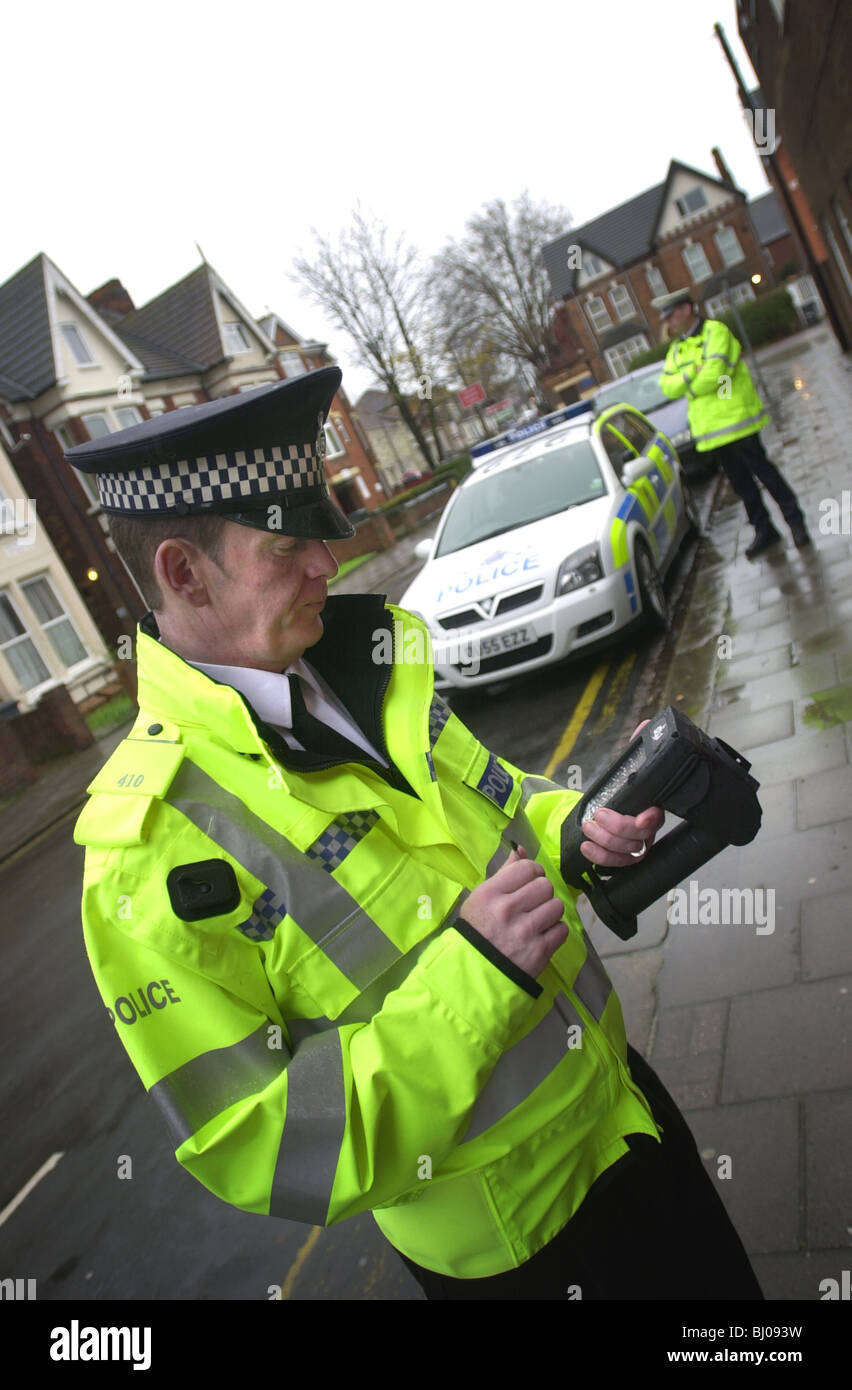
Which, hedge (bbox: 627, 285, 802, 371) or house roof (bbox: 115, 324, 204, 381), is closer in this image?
house roof (bbox: 115, 324, 204, 381)

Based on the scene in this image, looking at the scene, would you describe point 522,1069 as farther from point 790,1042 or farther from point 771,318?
point 771,318

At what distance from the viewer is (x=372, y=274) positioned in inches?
1646

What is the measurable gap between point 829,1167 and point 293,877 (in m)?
1.95

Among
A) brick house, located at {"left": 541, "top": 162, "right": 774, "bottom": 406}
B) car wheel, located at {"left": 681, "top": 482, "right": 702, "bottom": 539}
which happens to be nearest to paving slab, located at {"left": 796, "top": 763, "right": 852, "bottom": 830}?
car wheel, located at {"left": 681, "top": 482, "right": 702, "bottom": 539}

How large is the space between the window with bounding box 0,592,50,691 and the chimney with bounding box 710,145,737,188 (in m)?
54.8

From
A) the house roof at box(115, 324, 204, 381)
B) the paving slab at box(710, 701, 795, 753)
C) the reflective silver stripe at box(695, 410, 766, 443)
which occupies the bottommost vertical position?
the paving slab at box(710, 701, 795, 753)

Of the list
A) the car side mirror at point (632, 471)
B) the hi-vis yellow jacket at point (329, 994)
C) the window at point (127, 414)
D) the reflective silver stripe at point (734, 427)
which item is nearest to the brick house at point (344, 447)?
the window at point (127, 414)

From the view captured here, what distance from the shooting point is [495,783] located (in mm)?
1869

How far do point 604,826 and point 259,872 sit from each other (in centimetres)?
66

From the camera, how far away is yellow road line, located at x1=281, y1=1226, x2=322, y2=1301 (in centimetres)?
298

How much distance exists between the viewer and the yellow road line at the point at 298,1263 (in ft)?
9.78

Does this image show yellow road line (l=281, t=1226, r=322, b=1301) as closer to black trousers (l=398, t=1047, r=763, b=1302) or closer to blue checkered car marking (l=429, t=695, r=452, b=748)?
black trousers (l=398, t=1047, r=763, b=1302)

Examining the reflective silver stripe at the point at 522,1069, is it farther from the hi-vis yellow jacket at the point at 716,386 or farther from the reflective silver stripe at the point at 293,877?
the hi-vis yellow jacket at the point at 716,386
